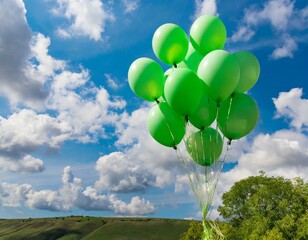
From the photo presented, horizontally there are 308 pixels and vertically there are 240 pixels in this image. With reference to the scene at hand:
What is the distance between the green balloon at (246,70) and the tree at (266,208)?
701 inches

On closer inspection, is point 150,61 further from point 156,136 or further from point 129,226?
point 129,226

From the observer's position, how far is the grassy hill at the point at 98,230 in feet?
270

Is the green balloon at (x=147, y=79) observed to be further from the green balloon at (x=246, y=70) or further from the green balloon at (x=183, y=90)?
the green balloon at (x=246, y=70)

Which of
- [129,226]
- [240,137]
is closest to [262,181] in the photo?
[240,137]

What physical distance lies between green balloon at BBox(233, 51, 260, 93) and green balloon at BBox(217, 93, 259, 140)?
0.22 meters

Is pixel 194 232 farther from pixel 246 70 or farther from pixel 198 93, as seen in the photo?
pixel 198 93

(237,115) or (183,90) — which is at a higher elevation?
(183,90)

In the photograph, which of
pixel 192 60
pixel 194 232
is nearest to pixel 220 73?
pixel 192 60

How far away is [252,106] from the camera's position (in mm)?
9547

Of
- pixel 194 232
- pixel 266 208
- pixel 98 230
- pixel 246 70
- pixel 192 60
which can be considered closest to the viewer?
pixel 246 70

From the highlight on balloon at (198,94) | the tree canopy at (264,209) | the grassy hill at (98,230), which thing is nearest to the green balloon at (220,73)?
the highlight on balloon at (198,94)

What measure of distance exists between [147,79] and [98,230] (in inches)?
3356

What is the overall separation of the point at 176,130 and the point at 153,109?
2.57ft

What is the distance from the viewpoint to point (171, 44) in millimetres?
9562
